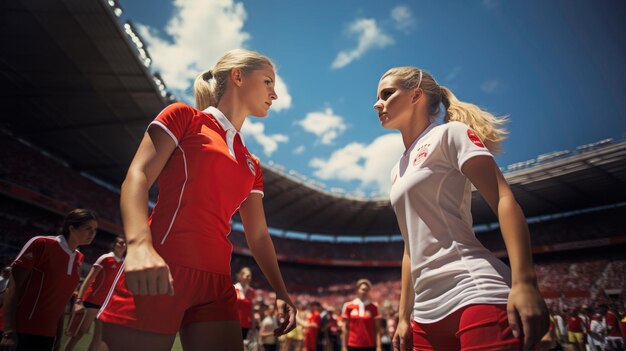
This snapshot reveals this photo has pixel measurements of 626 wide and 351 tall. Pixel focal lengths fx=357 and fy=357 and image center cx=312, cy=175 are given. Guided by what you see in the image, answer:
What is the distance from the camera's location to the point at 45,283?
3.33 meters

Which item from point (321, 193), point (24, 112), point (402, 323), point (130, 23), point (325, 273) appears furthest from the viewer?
point (325, 273)

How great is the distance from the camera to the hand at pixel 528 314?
1172 millimetres

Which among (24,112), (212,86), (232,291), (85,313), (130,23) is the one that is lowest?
(85,313)

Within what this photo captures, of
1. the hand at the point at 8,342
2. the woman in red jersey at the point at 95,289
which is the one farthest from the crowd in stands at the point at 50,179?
the hand at the point at 8,342

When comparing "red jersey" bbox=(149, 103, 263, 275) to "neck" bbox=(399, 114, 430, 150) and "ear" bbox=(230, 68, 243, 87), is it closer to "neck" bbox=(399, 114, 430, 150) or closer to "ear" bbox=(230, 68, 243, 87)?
"ear" bbox=(230, 68, 243, 87)

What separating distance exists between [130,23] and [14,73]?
546 cm

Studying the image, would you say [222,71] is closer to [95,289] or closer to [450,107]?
[450,107]

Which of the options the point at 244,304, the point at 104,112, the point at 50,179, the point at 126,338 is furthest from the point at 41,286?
the point at 50,179

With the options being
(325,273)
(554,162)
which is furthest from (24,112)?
(554,162)

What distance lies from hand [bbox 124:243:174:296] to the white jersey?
1.05 meters

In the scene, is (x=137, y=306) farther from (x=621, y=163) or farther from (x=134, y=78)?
(x=621, y=163)

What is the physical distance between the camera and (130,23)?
49.2ft

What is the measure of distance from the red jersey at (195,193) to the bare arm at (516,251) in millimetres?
1062

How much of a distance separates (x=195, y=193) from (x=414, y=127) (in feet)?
4.02
